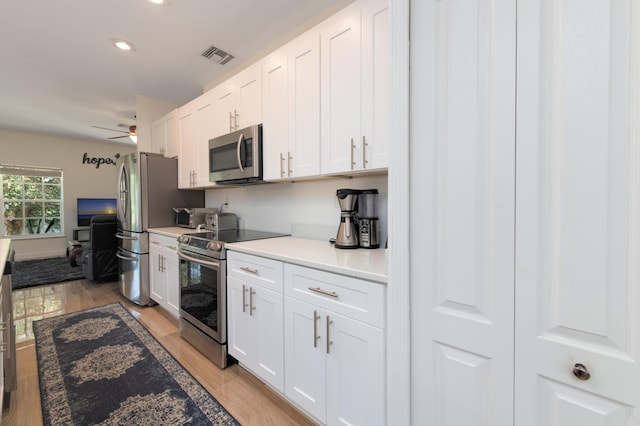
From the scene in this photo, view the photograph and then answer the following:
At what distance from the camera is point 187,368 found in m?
2.02

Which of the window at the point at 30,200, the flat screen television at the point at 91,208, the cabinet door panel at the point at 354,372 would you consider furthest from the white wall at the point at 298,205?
the window at the point at 30,200

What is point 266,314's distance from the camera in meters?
1.70

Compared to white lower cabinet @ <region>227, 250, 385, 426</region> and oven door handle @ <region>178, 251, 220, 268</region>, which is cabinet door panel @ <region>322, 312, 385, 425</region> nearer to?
white lower cabinet @ <region>227, 250, 385, 426</region>

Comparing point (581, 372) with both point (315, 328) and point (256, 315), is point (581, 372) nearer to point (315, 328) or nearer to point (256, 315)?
point (315, 328)

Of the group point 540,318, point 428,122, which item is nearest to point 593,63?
point 428,122

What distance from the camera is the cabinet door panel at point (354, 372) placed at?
117cm

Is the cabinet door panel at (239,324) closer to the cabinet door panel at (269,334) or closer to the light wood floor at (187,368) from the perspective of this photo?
the cabinet door panel at (269,334)

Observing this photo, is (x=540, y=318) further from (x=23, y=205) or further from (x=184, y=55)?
(x=23, y=205)

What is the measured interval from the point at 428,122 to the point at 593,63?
399 millimetres

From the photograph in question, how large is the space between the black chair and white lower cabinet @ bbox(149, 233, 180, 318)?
151 centimetres

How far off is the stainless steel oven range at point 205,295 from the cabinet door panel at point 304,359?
68cm

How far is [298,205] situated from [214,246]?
2.48 ft

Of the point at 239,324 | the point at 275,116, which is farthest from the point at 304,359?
the point at 275,116

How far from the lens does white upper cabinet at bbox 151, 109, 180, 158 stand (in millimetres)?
3361
